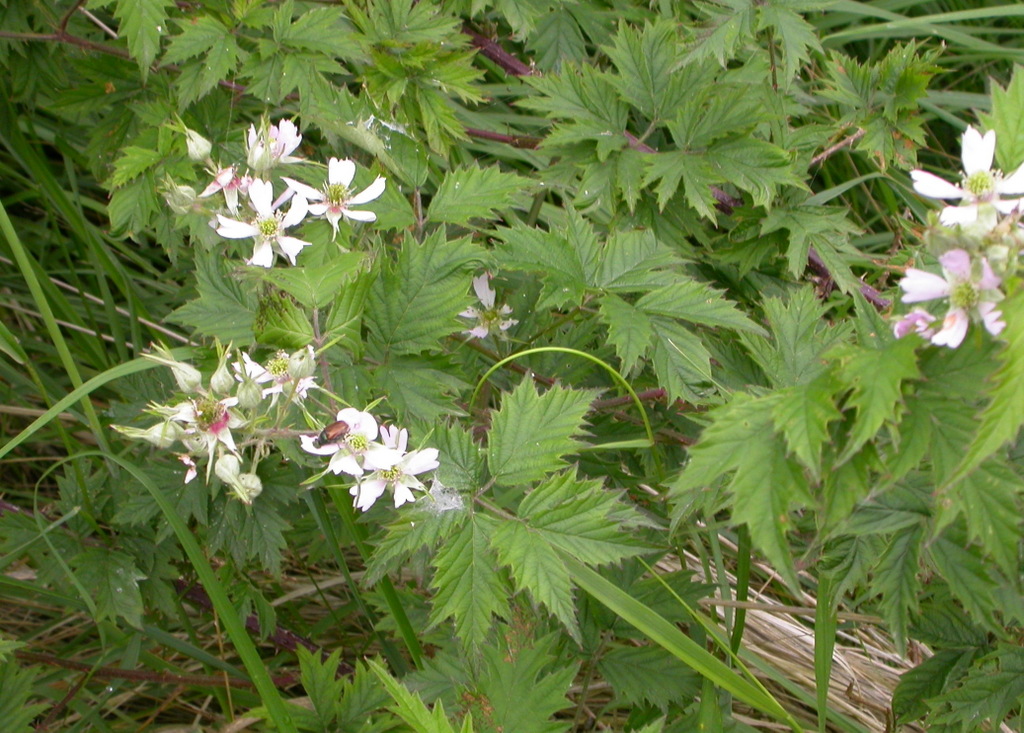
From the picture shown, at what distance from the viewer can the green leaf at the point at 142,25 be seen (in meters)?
1.70

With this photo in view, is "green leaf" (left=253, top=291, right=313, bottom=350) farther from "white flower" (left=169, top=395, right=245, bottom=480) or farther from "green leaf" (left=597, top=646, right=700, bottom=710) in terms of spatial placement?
"green leaf" (left=597, top=646, right=700, bottom=710)

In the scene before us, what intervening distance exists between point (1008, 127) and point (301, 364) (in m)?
0.92

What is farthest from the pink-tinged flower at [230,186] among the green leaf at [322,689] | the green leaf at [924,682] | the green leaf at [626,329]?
the green leaf at [924,682]

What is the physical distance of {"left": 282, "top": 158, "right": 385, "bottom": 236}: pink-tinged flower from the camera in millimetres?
1508

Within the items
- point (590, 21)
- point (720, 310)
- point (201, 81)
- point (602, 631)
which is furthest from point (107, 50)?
point (602, 631)

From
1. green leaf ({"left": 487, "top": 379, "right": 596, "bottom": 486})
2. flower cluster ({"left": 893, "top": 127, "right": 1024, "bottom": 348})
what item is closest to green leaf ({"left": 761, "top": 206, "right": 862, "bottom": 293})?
green leaf ({"left": 487, "top": 379, "right": 596, "bottom": 486})

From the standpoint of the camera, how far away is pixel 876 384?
844 millimetres

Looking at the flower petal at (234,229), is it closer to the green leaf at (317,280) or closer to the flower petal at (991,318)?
the green leaf at (317,280)

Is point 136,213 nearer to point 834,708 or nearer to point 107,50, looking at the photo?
point 107,50

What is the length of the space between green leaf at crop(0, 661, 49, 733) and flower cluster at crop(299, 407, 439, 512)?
0.85 m

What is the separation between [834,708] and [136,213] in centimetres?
182

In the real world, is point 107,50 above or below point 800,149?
below

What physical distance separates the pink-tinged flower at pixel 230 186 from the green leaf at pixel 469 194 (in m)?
0.34

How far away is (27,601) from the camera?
2107 millimetres
